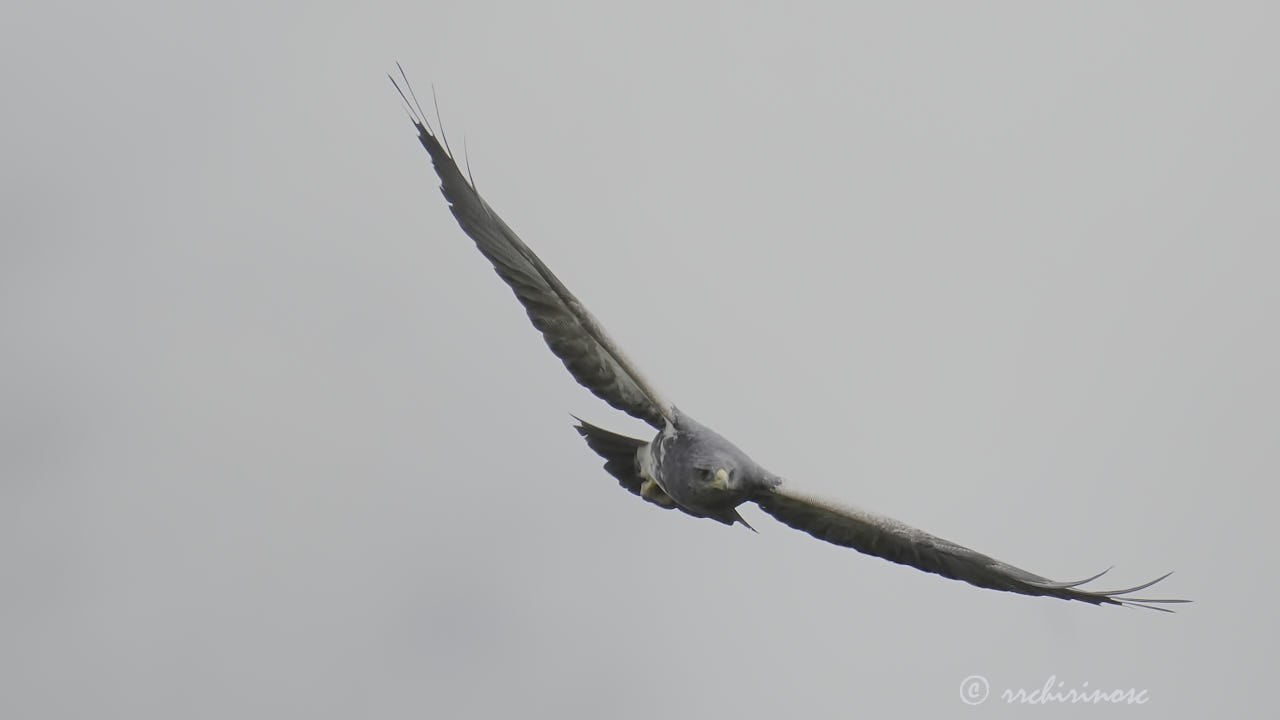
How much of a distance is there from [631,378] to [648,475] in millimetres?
1067

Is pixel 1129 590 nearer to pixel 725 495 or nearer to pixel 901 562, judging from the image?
pixel 901 562

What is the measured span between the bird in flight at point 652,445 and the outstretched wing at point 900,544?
0.01 m

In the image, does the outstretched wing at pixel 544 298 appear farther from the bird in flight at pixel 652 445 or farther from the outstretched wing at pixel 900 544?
the outstretched wing at pixel 900 544

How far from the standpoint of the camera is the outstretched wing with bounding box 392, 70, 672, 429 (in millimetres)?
18500

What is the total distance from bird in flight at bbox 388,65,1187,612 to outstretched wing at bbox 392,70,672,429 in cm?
1

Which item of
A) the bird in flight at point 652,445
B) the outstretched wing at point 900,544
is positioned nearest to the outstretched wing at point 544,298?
the bird in flight at point 652,445

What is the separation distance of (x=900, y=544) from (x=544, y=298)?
4632mm

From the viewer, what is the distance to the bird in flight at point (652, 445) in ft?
58.9

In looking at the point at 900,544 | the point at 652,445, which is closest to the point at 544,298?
the point at 652,445

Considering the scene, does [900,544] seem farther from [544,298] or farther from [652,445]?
[544,298]

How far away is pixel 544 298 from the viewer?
1862 cm

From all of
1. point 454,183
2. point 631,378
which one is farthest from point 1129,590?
point 454,183

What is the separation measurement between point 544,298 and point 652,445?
1.96 metres

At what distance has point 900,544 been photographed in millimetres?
18531
